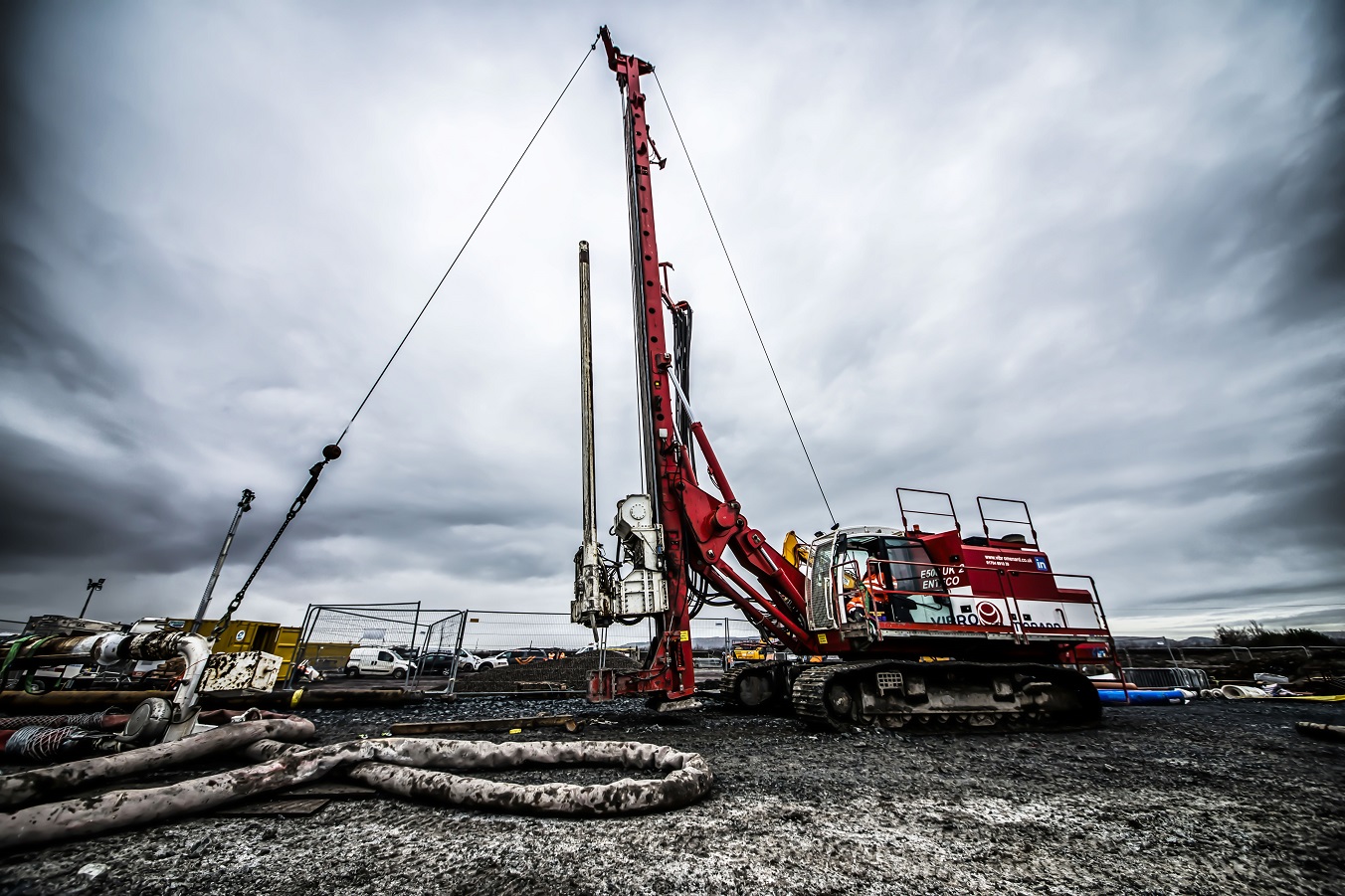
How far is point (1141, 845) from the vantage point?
2896 mm

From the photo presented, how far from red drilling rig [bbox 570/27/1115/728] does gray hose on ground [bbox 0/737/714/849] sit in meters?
2.97

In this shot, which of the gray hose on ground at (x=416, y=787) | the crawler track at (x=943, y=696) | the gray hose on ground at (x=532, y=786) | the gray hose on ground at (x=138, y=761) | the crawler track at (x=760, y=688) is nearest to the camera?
the gray hose on ground at (x=416, y=787)

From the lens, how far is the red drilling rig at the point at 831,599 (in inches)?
295

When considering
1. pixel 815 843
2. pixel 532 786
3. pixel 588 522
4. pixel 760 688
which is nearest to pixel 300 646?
pixel 588 522

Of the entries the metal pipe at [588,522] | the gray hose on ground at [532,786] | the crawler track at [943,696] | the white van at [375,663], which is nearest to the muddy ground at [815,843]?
the gray hose on ground at [532,786]

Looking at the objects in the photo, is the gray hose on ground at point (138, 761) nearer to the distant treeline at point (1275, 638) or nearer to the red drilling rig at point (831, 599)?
the red drilling rig at point (831, 599)

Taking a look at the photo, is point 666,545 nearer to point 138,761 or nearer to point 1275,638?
point 138,761

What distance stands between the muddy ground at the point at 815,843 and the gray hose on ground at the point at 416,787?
93 mm

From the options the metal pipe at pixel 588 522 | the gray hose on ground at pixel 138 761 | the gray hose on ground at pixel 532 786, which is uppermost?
the metal pipe at pixel 588 522

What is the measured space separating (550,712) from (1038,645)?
27.1 feet

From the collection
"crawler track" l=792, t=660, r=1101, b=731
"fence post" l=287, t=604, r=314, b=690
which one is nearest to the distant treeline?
"crawler track" l=792, t=660, r=1101, b=731

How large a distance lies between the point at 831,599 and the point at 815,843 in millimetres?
5663

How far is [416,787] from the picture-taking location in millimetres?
3412

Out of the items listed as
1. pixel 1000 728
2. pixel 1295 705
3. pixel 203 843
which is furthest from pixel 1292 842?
pixel 1295 705
